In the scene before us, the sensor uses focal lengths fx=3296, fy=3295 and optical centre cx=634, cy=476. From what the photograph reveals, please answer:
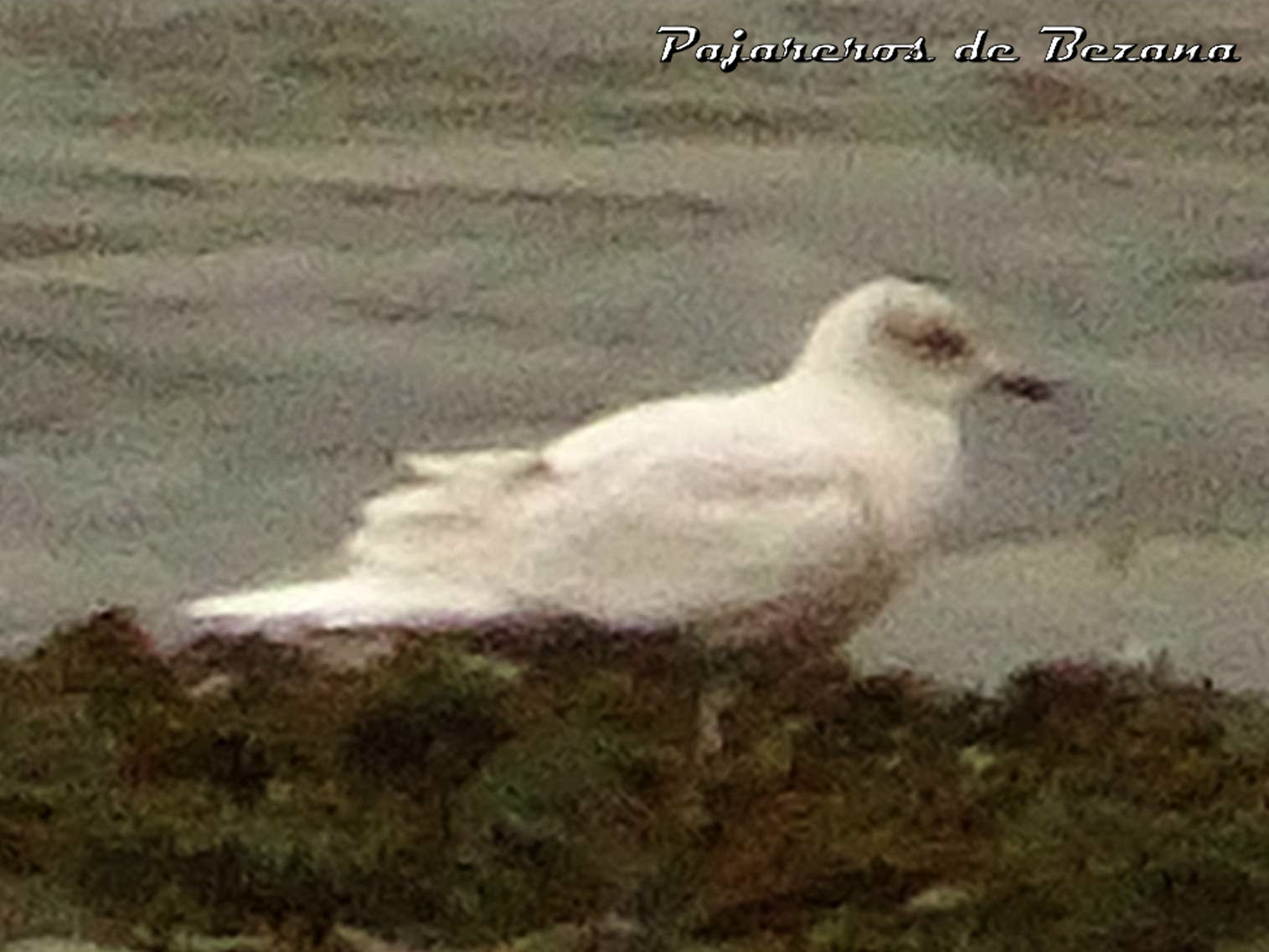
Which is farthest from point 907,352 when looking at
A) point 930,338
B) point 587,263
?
point 587,263

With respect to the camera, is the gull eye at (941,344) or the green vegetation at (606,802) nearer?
the green vegetation at (606,802)

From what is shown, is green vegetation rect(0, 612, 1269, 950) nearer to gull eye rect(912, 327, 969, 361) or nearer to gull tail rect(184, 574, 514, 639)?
gull tail rect(184, 574, 514, 639)

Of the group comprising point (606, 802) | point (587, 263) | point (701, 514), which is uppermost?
point (587, 263)

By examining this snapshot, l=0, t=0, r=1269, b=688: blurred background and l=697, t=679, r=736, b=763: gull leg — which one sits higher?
l=0, t=0, r=1269, b=688: blurred background

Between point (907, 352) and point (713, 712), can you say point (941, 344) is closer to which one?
point (907, 352)

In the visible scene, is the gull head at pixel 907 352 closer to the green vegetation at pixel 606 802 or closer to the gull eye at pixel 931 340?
the gull eye at pixel 931 340

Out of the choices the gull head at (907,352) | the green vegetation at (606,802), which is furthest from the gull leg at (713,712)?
the gull head at (907,352)

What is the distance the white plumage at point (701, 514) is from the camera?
1103 mm

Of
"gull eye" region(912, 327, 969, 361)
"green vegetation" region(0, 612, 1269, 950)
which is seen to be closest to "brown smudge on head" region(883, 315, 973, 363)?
"gull eye" region(912, 327, 969, 361)

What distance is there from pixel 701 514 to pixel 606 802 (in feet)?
0.37

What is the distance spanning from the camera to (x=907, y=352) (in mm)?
1160

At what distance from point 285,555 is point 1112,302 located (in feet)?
1.03

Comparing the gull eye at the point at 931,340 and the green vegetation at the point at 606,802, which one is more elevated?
the gull eye at the point at 931,340

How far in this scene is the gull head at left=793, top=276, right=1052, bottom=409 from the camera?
1.15m
